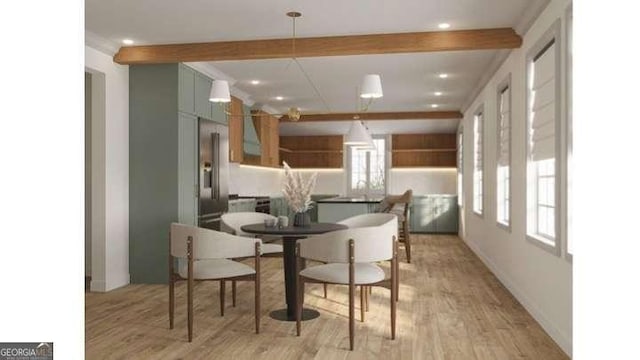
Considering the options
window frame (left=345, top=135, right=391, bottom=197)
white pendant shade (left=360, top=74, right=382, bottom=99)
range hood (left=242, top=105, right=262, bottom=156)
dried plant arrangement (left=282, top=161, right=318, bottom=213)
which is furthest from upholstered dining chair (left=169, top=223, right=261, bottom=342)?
window frame (left=345, top=135, right=391, bottom=197)

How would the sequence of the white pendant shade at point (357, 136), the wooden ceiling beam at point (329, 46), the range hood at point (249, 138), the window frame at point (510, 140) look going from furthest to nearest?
1. the range hood at point (249, 138)
2. the white pendant shade at point (357, 136)
3. the window frame at point (510, 140)
4. the wooden ceiling beam at point (329, 46)

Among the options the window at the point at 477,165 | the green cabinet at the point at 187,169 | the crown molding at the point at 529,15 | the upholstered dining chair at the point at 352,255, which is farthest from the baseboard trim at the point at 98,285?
the window at the point at 477,165

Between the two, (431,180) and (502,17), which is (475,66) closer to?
(502,17)

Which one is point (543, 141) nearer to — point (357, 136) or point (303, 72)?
point (357, 136)

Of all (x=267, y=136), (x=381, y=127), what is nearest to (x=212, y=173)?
(x=267, y=136)

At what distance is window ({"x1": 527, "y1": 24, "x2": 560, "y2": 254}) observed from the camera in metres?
3.91

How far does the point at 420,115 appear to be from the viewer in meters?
11.0

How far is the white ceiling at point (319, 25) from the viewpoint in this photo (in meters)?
4.48

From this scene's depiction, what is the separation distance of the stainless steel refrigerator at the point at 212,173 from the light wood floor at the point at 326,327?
0.98m

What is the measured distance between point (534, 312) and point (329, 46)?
10.4 feet

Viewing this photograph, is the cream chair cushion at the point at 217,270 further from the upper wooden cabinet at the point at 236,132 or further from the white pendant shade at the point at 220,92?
the upper wooden cabinet at the point at 236,132

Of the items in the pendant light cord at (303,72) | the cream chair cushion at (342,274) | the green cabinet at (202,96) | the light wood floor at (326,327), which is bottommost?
the light wood floor at (326,327)

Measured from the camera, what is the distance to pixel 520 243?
5.21m

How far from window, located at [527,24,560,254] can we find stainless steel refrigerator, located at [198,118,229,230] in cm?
376
